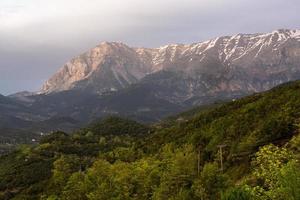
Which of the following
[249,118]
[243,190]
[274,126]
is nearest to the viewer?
[243,190]

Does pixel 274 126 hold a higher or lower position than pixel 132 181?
higher

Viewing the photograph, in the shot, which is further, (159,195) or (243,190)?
(159,195)

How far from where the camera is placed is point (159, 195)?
115562mm

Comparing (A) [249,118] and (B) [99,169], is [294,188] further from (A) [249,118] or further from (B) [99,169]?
(A) [249,118]

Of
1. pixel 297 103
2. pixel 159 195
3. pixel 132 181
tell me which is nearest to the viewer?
pixel 159 195

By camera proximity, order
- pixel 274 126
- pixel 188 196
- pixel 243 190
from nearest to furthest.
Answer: pixel 243 190
pixel 188 196
pixel 274 126

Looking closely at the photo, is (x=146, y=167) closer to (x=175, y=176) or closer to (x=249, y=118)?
(x=175, y=176)

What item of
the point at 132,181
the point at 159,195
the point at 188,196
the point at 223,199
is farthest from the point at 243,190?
the point at 132,181

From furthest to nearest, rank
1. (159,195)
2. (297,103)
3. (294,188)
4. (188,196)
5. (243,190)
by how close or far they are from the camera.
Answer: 1. (297,103)
2. (159,195)
3. (188,196)
4. (243,190)
5. (294,188)

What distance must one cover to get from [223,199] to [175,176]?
49.3 metres

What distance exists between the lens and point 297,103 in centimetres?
17200

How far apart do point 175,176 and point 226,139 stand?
60257mm

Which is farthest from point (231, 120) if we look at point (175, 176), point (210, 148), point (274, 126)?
point (175, 176)

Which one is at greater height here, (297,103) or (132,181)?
(297,103)
